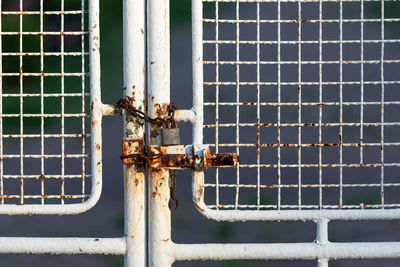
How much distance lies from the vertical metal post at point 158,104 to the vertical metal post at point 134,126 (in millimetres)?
33

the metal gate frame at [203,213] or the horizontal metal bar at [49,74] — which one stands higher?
the horizontal metal bar at [49,74]

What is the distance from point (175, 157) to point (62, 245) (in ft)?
1.93

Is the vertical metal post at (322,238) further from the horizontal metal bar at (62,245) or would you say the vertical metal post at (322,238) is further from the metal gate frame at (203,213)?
the horizontal metal bar at (62,245)

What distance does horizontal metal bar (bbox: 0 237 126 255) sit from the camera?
2.45 metres

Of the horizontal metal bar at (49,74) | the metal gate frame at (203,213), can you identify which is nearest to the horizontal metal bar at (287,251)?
the metal gate frame at (203,213)

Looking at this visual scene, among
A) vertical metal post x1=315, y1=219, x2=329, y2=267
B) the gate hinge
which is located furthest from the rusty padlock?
vertical metal post x1=315, y1=219, x2=329, y2=267

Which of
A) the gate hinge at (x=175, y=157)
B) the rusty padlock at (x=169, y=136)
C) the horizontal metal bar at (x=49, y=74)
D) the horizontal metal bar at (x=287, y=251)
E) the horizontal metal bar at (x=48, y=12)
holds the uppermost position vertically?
the horizontal metal bar at (x=48, y=12)

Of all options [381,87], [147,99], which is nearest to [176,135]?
[147,99]

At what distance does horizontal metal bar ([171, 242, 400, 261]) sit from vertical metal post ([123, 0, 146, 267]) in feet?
0.53

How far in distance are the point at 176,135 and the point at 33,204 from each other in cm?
65

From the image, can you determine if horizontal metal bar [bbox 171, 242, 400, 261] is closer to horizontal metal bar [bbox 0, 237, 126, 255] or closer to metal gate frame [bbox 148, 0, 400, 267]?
metal gate frame [bbox 148, 0, 400, 267]

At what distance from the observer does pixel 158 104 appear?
7.85ft

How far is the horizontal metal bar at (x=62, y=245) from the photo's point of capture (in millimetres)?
2449

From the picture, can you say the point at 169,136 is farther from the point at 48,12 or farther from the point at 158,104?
the point at 48,12
